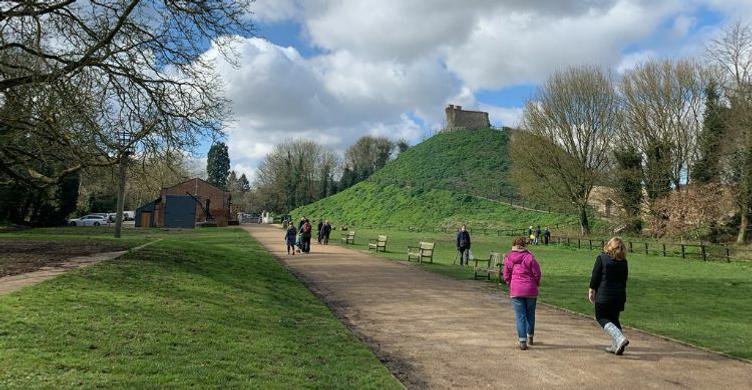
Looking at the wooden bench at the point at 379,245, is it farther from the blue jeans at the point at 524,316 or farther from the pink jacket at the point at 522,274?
the blue jeans at the point at 524,316

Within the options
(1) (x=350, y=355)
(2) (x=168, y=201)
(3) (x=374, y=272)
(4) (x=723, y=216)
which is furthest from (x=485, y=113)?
(1) (x=350, y=355)

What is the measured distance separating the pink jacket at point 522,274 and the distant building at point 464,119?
335 feet

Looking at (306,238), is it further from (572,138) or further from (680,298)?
(572,138)

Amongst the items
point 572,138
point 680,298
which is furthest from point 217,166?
point 680,298

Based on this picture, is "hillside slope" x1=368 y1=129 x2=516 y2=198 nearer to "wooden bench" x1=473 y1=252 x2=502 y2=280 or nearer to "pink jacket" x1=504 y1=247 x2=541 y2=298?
"wooden bench" x1=473 y1=252 x2=502 y2=280

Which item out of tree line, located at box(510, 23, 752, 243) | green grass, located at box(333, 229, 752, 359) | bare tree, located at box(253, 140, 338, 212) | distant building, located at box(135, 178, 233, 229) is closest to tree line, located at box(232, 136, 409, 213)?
bare tree, located at box(253, 140, 338, 212)

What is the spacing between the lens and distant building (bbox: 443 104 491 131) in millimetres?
108750

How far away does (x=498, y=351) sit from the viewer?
7430 millimetres

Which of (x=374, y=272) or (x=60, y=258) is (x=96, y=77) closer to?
(x=60, y=258)

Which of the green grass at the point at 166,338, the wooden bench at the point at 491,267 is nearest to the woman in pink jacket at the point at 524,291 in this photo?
the green grass at the point at 166,338

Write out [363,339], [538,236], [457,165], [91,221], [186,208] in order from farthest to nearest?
[457,165]
[186,208]
[91,221]
[538,236]
[363,339]

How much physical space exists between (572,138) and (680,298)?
32.1 m

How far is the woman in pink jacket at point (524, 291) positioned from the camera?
7641 millimetres

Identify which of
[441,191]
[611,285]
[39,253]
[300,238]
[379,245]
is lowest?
[39,253]
